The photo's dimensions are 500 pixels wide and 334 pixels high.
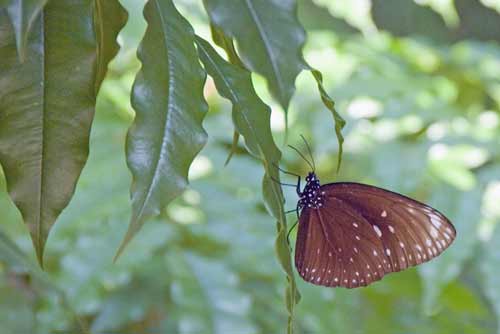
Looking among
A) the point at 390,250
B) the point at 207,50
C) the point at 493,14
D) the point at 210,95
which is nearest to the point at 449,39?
the point at 493,14

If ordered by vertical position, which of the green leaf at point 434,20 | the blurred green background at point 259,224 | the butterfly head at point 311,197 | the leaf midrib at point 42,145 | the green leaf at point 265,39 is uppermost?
the green leaf at point 265,39

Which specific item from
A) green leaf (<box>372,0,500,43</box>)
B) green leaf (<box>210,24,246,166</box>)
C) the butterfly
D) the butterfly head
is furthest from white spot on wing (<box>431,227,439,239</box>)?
green leaf (<box>372,0,500,43</box>)

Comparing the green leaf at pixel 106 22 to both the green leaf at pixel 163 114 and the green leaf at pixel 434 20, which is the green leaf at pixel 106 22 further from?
the green leaf at pixel 434 20

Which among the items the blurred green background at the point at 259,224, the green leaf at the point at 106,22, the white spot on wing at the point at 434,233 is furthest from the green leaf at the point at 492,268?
the green leaf at the point at 106,22

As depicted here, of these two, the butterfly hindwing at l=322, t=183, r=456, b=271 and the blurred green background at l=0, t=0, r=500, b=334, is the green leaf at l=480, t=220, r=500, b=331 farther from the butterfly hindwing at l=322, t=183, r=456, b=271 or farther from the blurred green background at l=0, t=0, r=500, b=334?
the butterfly hindwing at l=322, t=183, r=456, b=271

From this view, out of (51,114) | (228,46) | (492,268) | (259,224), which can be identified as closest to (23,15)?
(51,114)

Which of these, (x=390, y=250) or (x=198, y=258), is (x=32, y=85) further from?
(x=198, y=258)
